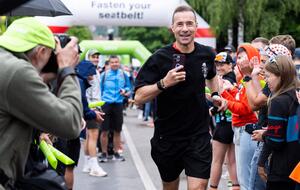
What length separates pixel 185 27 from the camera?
6258mm

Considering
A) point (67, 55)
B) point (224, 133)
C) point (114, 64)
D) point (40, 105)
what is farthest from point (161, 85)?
point (114, 64)

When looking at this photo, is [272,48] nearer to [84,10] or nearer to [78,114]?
[78,114]

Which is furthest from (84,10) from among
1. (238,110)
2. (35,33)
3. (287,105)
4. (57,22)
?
(35,33)

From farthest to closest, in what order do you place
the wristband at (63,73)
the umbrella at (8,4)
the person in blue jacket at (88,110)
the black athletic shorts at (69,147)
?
the person in blue jacket at (88,110) → the black athletic shorts at (69,147) → the wristband at (63,73) → the umbrella at (8,4)

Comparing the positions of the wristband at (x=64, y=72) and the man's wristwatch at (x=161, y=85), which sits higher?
the wristband at (x=64, y=72)

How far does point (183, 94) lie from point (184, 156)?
60cm

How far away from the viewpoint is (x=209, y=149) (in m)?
6.37

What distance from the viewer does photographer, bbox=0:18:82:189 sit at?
10.7ft

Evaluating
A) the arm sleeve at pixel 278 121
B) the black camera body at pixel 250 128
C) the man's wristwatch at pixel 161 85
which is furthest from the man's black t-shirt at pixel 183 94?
the arm sleeve at pixel 278 121

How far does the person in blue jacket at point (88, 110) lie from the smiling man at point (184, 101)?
48.2 inches

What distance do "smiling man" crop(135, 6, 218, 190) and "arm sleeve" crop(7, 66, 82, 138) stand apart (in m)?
2.75

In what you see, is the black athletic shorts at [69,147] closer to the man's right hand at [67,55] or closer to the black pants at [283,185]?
Result: the black pants at [283,185]

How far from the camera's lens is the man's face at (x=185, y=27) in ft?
20.5

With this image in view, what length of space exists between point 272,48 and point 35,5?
7.63ft
